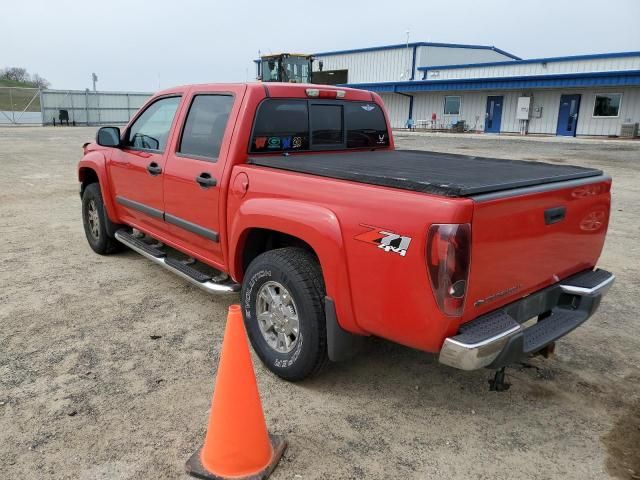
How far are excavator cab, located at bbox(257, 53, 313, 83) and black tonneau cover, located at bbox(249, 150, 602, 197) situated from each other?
86.7 feet

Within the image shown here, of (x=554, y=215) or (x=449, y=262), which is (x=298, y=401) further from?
(x=554, y=215)

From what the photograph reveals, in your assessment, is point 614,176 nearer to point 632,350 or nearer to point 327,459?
point 632,350

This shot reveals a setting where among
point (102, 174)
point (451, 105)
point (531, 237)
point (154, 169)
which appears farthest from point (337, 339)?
point (451, 105)

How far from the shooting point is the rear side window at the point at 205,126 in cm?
390

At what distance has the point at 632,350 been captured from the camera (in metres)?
3.83

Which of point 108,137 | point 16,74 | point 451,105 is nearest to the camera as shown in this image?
point 108,137

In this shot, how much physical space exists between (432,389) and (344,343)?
2.54 ft

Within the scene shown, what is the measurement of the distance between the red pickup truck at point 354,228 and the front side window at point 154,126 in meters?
0.02

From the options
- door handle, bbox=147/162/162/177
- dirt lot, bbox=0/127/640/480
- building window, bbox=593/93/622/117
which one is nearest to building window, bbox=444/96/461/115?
building window, bbox=593/93/622/117

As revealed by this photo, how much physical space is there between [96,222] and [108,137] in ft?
4.48

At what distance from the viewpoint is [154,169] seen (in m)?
4.46

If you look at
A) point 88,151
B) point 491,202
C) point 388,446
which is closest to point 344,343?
point 388,446

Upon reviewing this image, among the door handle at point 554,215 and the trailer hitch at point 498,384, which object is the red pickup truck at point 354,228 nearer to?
the door handle at point 554,215

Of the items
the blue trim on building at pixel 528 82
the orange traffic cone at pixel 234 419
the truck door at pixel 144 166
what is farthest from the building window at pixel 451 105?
the orange traffic cone at pixel 234 419
